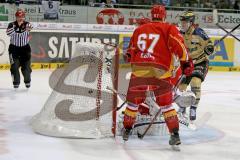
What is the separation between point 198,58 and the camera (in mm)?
6570

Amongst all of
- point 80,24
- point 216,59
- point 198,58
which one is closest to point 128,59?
point 198,58

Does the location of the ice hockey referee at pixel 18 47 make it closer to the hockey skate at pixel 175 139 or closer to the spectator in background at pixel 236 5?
the hockey skate at pixel 175 139

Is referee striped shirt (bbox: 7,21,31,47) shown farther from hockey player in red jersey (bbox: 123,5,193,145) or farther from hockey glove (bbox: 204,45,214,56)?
hockey player in red jersey (bbox: 123,5,193,145)

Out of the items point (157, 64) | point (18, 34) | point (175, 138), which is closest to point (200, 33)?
point (157, 64)

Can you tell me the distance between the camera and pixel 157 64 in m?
5.11

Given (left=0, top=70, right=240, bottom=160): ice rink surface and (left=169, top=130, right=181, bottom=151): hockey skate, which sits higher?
(left=169, top=130, right=181, bottom=151): hockey skate

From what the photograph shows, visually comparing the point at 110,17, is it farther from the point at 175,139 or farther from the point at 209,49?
the point at 175,139

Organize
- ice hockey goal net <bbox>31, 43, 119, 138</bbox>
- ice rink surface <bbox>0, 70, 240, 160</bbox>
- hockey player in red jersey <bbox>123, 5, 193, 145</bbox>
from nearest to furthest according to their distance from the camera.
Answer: ice rink surface <bbox>0, 70, 240, 160</bbox>, hockey player in red jersey <bbox>123, 5, 193, 145</bbox>, ice hockey goal net <bbox>31, 43, 119, 138</bbox>

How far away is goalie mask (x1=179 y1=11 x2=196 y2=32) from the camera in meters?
6.37

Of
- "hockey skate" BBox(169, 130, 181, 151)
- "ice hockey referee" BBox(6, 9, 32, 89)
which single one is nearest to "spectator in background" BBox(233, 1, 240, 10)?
"ice hockey referee" BBox(6, 9, 32, 89)

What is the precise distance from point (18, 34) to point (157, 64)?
4.18 metres

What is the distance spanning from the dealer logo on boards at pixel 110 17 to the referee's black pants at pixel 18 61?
14.5 feet

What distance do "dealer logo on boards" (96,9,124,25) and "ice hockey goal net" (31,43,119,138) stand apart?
6.98 meters

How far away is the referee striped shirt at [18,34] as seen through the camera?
28.6 feet
